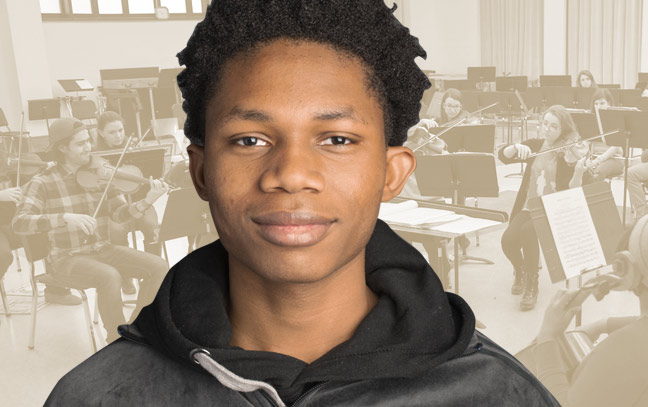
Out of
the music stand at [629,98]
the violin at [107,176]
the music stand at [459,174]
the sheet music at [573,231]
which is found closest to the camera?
the violin at [107,176]

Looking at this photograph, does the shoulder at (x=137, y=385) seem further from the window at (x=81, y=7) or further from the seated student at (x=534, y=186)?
the window at (x=81, y=7)

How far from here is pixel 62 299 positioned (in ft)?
11.2

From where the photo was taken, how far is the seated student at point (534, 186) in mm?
3703

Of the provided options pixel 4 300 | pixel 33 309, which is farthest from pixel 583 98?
pixel 4 300

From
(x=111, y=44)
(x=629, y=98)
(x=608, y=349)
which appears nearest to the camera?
(x=608, y=349)

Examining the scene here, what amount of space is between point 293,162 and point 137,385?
1.36 feet

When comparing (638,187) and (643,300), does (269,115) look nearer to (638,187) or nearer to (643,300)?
(643,300)

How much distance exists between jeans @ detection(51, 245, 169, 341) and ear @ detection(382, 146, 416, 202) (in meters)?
2.49

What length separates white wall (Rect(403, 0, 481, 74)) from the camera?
8.08 m

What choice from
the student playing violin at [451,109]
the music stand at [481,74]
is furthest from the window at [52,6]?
the music stand at [481,74]

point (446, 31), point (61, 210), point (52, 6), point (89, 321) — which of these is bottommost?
point (89, 321)

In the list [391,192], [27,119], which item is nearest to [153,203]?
[27,119]

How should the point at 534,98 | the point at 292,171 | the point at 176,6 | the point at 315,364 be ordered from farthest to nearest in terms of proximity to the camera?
the point at 176,6, the point at 534,98, the point at 315,364, the point at 292,171

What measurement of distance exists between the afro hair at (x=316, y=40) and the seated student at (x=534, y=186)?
284 cm
